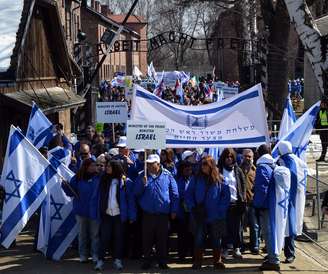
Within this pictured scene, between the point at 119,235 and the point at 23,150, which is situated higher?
the point at 23,150

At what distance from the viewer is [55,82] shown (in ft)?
68.3

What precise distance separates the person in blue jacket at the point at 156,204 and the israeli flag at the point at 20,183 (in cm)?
150

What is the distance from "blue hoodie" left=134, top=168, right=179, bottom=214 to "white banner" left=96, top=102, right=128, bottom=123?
5.49 metres

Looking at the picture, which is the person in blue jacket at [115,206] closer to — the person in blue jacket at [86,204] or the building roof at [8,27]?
the person in blue jacket at [86,204]

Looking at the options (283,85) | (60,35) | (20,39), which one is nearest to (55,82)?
(60,35)

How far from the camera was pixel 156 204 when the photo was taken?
984 cm

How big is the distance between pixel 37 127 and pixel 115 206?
3750 mm

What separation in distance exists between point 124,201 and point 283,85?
15.1 meters

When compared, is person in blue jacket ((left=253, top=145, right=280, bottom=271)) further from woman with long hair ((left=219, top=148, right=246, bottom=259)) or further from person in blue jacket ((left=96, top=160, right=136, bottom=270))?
person in blue jacket ((left=96, top=160, right=136, bottom=270))

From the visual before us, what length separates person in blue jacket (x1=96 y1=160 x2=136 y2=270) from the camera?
1002 centimetres

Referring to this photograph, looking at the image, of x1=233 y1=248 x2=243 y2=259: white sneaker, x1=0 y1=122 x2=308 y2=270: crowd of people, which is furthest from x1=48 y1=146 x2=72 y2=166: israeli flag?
x1=233 y1=248 x2=243 y2=259: white sneaker

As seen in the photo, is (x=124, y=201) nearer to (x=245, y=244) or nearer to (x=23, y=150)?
(x=23, y=150)

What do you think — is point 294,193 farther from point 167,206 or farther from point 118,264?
point 118,264

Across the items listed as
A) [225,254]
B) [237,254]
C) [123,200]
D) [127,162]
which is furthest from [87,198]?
[237,254]
